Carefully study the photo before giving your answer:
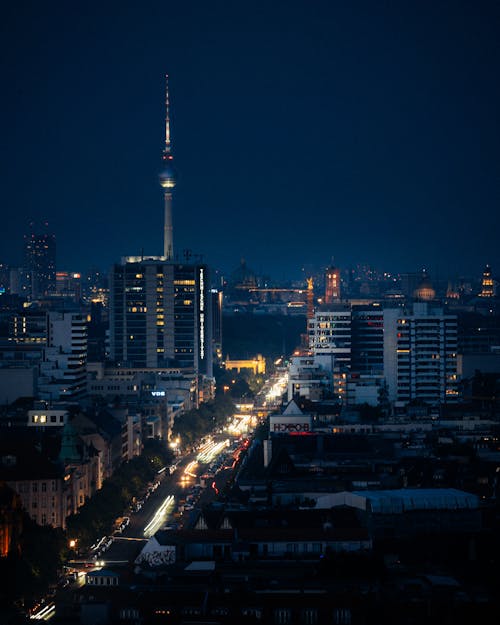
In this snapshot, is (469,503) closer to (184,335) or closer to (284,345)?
(184,335)

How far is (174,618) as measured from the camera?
34.2m

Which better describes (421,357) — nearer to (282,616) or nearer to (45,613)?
(45,613)

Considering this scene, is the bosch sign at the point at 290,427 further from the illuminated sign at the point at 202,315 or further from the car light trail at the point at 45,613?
the illuminated sign at the point at 202,315

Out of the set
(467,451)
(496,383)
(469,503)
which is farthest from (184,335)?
(469,503)

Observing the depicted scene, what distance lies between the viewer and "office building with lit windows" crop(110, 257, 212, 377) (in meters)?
112

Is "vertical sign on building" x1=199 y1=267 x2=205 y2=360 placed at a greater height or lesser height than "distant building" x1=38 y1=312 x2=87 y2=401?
greater

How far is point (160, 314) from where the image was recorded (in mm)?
112688

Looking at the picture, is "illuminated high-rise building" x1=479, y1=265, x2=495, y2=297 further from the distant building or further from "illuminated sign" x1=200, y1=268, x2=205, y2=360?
the distant building

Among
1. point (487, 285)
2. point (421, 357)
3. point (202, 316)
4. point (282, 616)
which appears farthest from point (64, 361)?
point (487, 285)

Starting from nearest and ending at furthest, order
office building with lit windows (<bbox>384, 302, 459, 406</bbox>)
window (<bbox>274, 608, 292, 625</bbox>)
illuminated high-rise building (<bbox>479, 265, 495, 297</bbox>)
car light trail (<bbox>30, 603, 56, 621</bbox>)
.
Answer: window (<bbox>274, 608, 292, 625</bbox>) < car light trail (<bbox>30, 603, 56, 621</bbox>) < office building with lit windows (<bbox>384, 302, 459, 406</bbox>) < illuminated high-rise building (<bbox>479, 265, 495, 297</bbox>)

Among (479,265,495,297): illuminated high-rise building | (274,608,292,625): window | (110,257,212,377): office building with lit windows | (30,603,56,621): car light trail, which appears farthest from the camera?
(479,265,495,297): illuminated high-rise building

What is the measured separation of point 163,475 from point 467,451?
42.3 ft

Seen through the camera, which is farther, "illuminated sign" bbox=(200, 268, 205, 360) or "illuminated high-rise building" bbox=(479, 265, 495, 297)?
"illuminated high-rise building" bbox=(479, 265, 495, 297)

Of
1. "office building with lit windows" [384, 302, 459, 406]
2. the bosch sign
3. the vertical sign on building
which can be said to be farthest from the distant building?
the vertical sign on building
